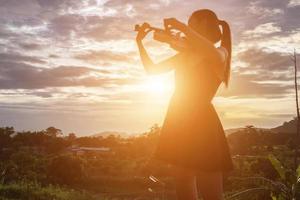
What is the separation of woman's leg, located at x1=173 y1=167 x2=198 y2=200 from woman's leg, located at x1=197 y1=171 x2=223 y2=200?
0.06 m

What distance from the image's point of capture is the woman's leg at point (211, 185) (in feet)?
7.03

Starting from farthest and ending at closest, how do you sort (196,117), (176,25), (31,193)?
(31,193) < (196,117) < (176,25)

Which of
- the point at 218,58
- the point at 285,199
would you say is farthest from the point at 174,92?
the point at 285,199

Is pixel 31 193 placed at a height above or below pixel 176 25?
below

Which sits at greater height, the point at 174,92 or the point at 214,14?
the point at 214,14

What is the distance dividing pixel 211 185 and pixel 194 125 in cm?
30

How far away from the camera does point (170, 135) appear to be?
2.28 m

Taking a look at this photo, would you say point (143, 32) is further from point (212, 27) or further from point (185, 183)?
point (185, 183)

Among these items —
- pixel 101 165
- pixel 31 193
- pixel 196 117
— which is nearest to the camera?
pixel 196 117

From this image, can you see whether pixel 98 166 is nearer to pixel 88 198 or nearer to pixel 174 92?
pixel 88 198

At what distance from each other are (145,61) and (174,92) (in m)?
0.21

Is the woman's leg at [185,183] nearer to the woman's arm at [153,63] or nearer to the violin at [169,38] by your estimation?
the woman's arm at [153,63]

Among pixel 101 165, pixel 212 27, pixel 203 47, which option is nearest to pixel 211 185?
pixel 203 47

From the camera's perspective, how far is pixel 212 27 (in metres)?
2.30
